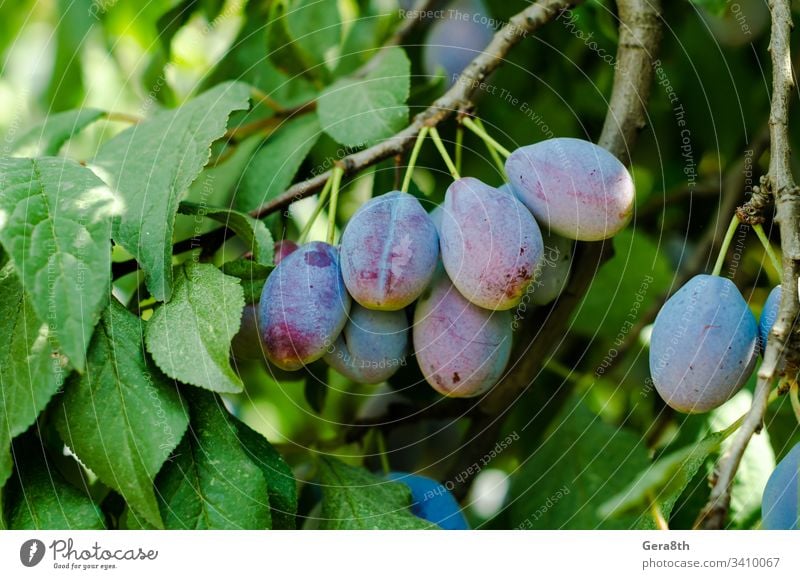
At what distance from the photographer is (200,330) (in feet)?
1.58

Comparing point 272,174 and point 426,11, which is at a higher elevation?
point 426,11

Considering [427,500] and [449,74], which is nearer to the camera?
[427,500]

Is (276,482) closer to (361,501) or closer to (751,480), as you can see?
(361,501)

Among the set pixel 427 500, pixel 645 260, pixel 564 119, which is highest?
pixel 564 119

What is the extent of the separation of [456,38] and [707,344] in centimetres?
50

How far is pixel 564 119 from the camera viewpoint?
86 centimetres

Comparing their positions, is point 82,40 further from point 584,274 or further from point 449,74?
point 584,274

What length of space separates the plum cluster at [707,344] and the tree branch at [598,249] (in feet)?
0.51

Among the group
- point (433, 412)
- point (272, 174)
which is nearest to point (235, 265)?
point (272, 174)

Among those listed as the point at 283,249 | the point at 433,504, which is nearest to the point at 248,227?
the point at 283,249

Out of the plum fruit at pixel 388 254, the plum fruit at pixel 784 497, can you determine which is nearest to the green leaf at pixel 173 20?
the plum fruit at pixel 388 254

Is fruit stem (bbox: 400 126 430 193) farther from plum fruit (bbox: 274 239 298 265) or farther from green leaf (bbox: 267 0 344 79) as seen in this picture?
green leaf (bbox: 267 0 344 79)
